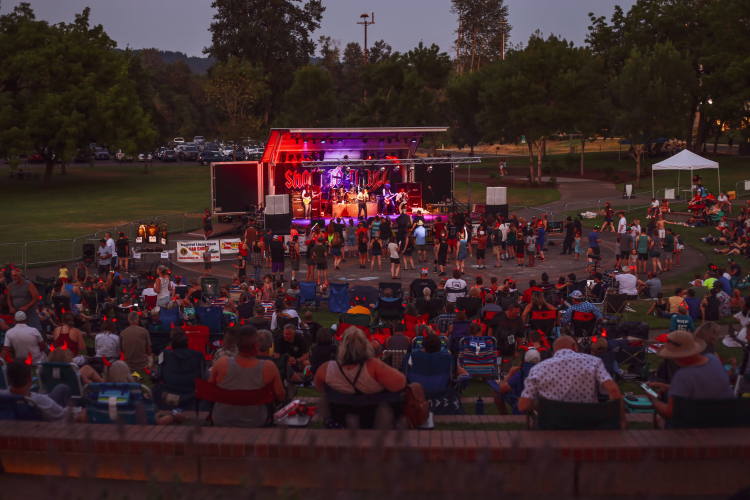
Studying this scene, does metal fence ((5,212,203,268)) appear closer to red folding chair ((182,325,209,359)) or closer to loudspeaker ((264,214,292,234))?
loudspeaker ((264,214,292,234))

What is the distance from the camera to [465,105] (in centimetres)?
5956

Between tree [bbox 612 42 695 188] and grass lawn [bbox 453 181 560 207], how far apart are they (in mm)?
5495

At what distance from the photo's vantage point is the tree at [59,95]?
43.2 metres

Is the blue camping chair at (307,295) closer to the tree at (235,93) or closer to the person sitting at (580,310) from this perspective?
the person sitting at (580,310)

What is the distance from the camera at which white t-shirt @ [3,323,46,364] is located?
9109 mm

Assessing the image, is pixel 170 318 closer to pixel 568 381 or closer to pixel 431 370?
pixel 431 370

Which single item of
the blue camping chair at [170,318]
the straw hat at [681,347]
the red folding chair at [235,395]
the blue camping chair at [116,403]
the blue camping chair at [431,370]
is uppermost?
the straw hat at [681,347]

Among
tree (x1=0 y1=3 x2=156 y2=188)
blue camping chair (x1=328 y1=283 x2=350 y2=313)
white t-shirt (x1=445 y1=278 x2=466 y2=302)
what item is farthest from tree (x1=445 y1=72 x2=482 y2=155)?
white t-shirt (x1=445 y1=278 x2=466 y2=302)

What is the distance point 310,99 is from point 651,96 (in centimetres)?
2645

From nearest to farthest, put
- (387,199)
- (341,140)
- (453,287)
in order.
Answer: (453,287), (341,140), (387,199)

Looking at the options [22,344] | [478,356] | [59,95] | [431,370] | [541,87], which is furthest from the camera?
[541,87]

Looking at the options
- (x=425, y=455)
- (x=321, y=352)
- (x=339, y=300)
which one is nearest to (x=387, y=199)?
(x=339, y=300)

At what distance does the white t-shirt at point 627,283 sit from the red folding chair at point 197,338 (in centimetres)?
931

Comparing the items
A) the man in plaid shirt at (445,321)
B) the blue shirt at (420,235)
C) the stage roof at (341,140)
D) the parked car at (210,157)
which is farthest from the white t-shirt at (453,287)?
the parked car at (210,157)
